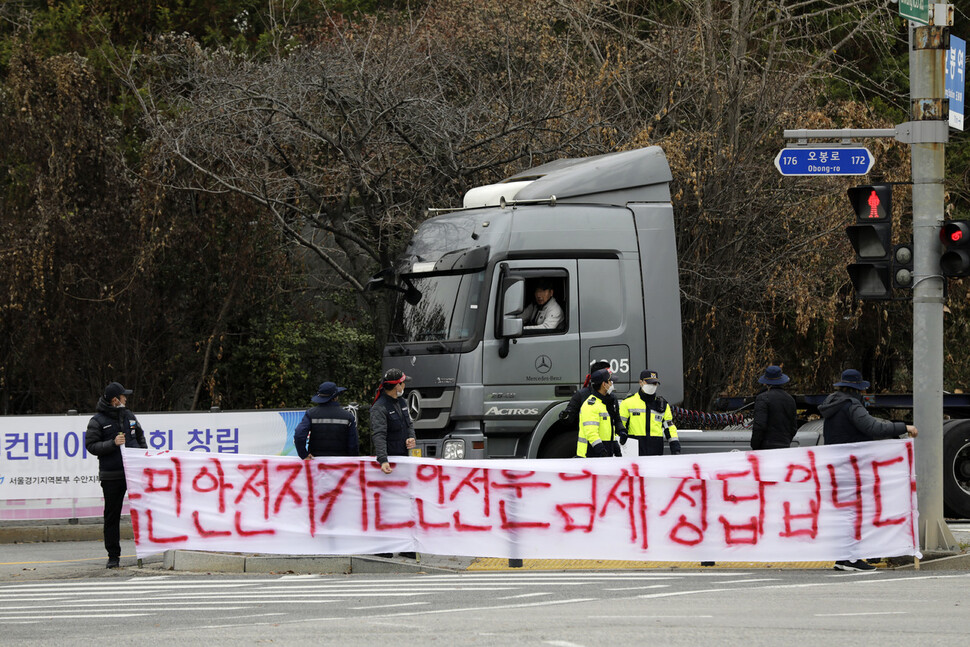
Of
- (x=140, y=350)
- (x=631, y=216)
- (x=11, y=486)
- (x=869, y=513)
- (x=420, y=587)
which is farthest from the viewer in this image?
(x=140, y=350)

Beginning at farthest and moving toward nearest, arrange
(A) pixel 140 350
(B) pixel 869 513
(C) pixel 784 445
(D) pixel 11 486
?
(A) pixel 140 350 → (D) pixel 11 486 → (C) pixel 784 445 → (B) pixel 869 513

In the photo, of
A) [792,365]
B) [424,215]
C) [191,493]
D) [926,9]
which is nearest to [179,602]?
[191,493]

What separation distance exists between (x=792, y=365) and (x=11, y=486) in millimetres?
14628

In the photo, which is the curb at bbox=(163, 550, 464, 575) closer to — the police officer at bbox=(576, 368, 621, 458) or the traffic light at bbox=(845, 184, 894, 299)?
the police officer at bbox=(576, 368, 621, 458)

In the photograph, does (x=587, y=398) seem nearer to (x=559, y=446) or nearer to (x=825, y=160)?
(x=559, y=446)

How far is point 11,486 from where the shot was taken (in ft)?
55.4

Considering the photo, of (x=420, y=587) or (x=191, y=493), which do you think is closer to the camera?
(x=420, y=587)

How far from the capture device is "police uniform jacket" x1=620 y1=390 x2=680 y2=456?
43.5 feet

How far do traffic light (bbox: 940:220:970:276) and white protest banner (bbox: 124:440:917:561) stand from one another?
165 centimetres

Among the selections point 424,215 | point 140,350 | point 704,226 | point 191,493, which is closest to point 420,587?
point 191,493

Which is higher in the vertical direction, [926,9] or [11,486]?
[926,9]

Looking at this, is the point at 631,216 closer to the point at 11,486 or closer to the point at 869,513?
the point at 869,513

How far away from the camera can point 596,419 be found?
41.9 ft

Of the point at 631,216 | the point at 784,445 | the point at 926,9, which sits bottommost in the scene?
the point at 784,445
